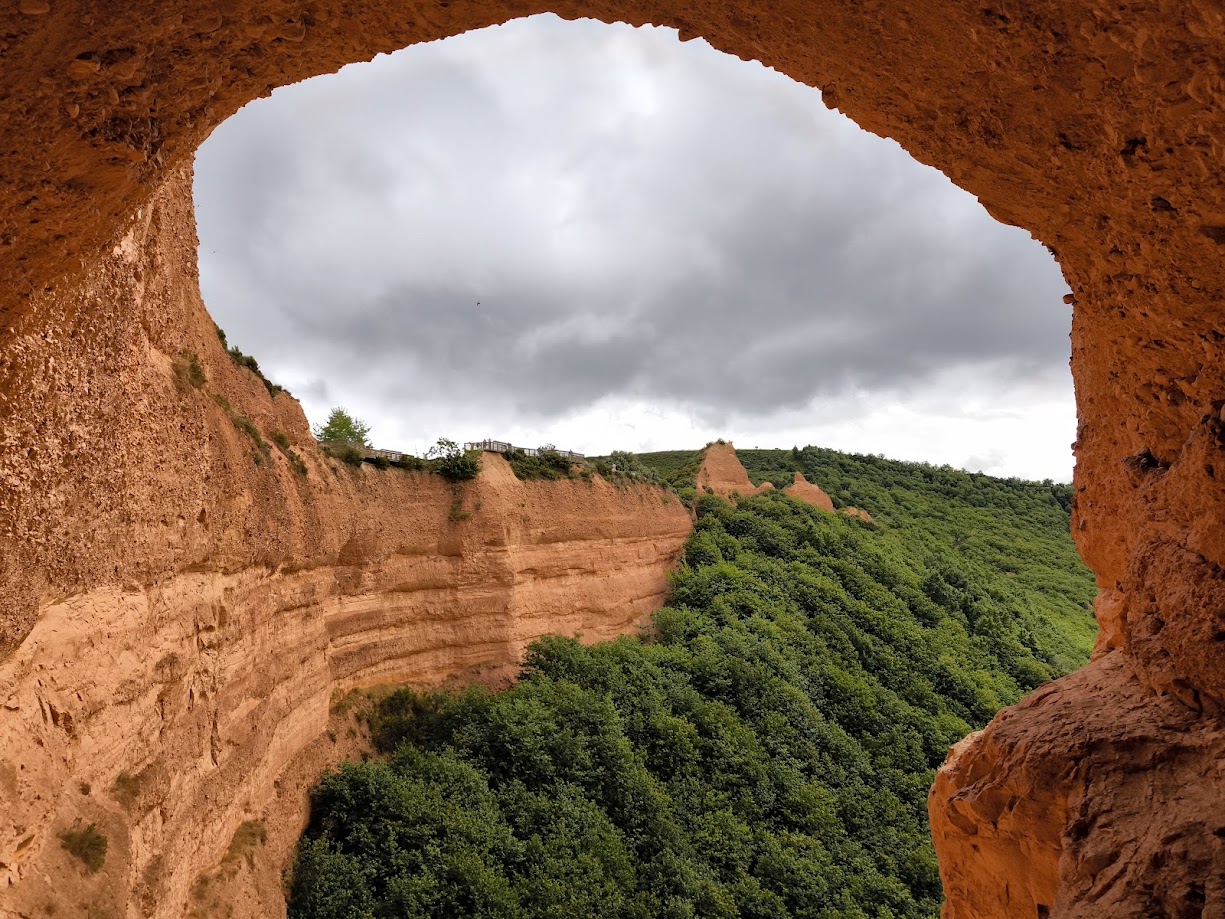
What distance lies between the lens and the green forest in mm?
11125

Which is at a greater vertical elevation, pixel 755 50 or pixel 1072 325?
pixel 755 50

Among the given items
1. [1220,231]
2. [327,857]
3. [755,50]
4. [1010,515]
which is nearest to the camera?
[1220,231]

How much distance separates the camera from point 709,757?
51.7ft

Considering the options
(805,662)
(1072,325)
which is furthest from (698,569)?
(1072,325)

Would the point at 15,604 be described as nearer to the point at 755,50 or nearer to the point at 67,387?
the point at 67,387

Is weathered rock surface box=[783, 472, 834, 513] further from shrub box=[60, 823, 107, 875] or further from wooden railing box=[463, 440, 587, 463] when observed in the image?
shrub box=[60, 823, 107, 875]

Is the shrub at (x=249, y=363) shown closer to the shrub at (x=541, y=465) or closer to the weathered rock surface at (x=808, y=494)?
the shrub at (x=541, y=465)

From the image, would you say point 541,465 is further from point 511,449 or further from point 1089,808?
point 1089,808

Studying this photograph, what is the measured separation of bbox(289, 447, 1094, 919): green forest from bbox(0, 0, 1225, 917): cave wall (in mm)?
6602

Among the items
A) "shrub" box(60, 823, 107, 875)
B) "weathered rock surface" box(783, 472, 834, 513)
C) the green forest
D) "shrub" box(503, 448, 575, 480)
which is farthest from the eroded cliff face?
"weathered rock surface" box(783, 472, 834, 513)

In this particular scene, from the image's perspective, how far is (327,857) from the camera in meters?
10.5

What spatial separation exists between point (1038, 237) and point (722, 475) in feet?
94.4

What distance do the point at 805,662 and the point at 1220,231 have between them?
19402 mm

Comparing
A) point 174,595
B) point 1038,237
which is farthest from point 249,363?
point 1038,237
